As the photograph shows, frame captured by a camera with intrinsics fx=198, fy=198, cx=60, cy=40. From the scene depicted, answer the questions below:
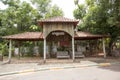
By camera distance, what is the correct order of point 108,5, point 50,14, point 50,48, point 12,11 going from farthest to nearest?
point 50,14 < point 12,11 < point 50,48 < point 108,5

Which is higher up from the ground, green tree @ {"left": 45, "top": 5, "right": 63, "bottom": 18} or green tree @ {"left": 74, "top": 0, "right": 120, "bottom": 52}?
green tree @ {"left": 45, "top": 5, "right": 63, "bottom": 18}

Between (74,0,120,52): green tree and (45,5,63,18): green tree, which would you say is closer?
(74,0,120,52): green tree

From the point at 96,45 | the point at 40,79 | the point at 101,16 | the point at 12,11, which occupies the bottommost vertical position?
the point at 40,79

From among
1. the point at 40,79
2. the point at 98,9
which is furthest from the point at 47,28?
the point at 40,79

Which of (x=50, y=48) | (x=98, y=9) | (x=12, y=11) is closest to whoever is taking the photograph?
(x=98, y=9)

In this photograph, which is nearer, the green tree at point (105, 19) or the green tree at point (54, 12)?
the green tree at point (105, 19)

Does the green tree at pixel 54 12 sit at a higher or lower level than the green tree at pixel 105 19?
higher

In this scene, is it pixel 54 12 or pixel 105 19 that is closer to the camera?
pixel 105 19

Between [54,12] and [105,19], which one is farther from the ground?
[54,12]

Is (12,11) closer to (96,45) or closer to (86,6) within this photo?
(86,6)

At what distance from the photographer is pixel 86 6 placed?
99.9 feet

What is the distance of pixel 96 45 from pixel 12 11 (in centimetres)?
1372

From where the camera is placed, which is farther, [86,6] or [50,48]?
[86,6]

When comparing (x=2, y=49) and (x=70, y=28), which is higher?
(x=70, y=28)
